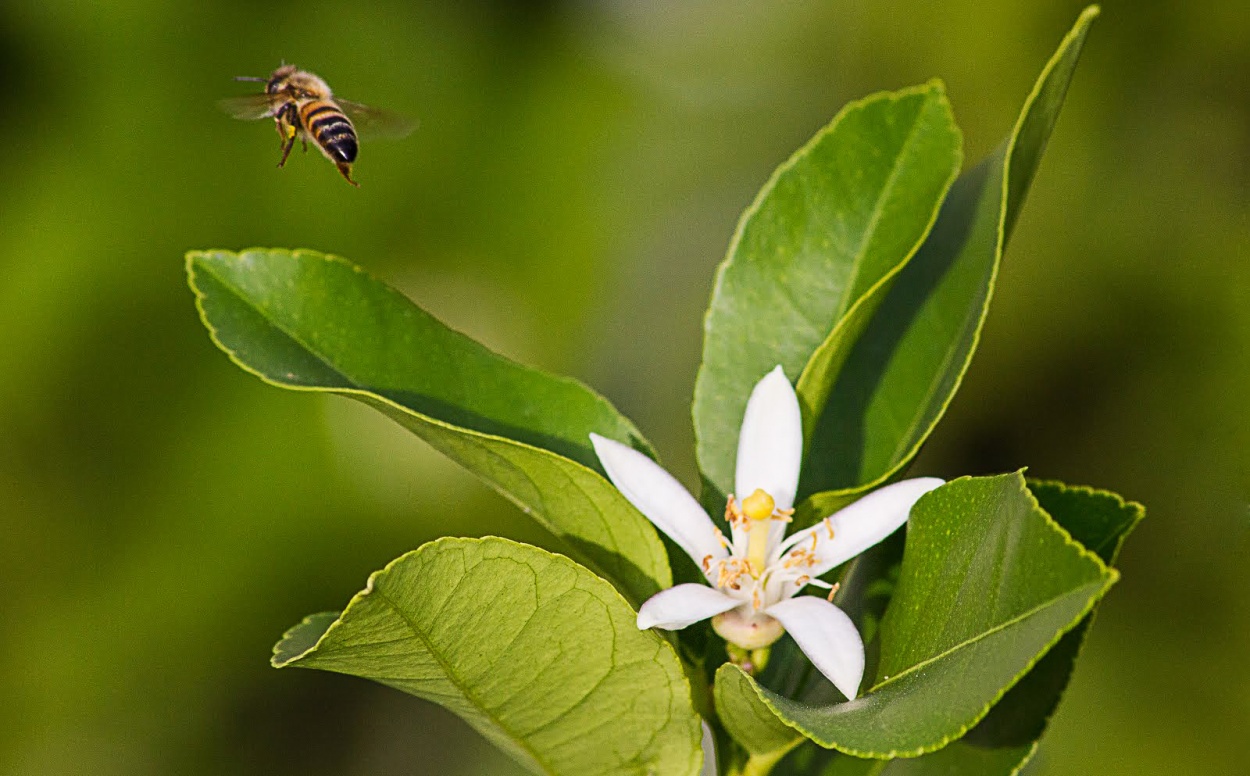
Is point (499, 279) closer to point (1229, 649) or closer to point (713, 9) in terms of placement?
point (713, 9)

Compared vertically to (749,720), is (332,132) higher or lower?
higher

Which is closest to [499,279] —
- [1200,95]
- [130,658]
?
[130,658]

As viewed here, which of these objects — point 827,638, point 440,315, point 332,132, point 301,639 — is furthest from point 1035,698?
point 440,315

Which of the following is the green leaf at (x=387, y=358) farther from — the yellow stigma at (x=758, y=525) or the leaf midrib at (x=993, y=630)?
the leaf midrib at (x=993, y=630)

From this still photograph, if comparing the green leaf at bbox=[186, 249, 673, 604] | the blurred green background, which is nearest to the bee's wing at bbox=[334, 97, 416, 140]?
the green leaf at bbox=[186, 249, 673, 604]

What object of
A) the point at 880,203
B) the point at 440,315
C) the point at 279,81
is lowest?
the point at 880,203

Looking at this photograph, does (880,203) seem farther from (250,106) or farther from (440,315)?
(440,315)

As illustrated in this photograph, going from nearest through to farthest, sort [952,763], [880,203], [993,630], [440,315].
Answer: [993,630]
[952,763]
[880,203]
[440,315]

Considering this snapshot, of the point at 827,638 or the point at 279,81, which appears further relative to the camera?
the point at 279,81
